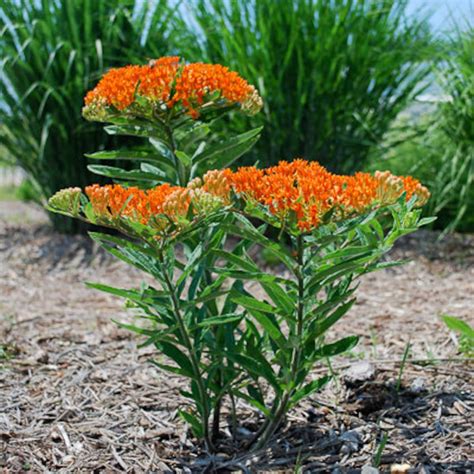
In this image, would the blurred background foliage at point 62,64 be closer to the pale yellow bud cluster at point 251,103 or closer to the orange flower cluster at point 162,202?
the pale yellow bud cluster at point 251,103

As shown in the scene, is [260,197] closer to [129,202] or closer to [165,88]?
[129,202]

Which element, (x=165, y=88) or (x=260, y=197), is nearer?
(x=260, y=197)

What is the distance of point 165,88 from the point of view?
1404mm

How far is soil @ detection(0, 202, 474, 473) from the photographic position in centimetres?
151

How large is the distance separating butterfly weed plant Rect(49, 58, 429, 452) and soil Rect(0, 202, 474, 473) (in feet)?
0.39

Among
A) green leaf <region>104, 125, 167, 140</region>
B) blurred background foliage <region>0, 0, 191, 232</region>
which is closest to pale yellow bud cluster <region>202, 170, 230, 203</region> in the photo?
green leaf <region>104, 125, 167, 140</region>

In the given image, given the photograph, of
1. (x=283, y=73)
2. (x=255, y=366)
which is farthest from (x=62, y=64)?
(x=255, y=366)

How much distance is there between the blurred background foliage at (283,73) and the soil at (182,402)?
116cm

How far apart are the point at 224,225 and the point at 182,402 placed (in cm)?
75

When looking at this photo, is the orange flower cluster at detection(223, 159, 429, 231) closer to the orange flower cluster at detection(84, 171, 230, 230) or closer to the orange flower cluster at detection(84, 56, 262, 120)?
the orange flower cluster at detection(84, 171, 230, 230)

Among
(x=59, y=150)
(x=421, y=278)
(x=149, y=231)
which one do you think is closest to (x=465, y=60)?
(x=421, y=278)

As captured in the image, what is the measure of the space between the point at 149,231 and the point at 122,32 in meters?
3.32

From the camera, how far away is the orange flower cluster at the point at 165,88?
1400 mm

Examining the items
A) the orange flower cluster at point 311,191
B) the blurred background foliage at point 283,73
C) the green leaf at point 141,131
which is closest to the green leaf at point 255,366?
the orange flower cluster at point 311,191
